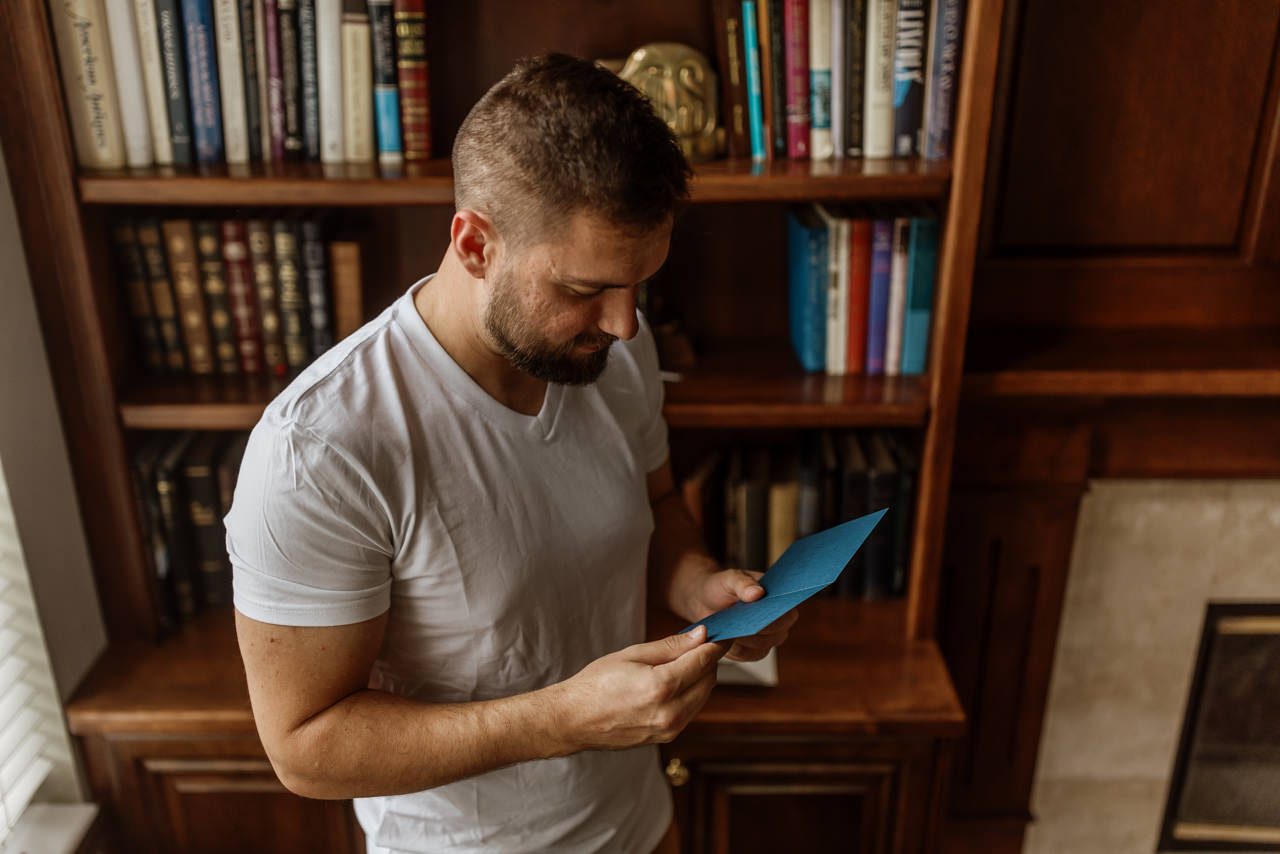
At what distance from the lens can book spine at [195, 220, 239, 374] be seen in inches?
63.5

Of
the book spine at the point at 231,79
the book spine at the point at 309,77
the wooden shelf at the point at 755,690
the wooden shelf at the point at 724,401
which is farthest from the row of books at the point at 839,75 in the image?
the wooden shelf at the point at 755,690

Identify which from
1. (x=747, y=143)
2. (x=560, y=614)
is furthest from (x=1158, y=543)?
(x=560, y=614)

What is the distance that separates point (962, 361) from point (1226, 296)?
55cm

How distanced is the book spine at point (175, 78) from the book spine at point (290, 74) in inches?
5.2

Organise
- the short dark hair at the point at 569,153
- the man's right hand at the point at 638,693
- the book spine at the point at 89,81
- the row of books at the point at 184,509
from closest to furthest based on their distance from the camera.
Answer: the short dark hair at the point at 569,153 → the man's right hand at the point at 638,693 → the book spine at the point at 89,81 → the row of books at the point at 184,509

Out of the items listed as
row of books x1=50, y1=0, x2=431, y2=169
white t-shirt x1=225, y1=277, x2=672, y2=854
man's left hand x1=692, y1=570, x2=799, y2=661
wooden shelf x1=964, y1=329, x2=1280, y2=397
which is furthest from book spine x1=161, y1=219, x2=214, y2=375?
wooden shelf x1=964, y1=329, x2=1280, y2=397

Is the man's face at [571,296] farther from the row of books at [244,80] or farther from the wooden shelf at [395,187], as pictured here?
the row of books at [244,80]

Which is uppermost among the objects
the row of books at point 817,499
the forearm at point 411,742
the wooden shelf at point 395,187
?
the wooden shelf at point 395,187

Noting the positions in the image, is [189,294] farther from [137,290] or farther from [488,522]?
[488,522]

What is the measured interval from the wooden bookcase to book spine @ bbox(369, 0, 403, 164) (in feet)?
0.20

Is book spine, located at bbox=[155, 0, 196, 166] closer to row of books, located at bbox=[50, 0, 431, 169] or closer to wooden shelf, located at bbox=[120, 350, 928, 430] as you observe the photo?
row of books, located at bbox=[50, 0, 431, 169]

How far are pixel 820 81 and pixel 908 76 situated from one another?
0.12 meters

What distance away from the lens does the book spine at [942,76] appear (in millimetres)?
1475

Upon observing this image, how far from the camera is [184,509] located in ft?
5.67
